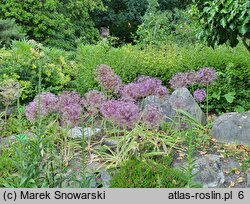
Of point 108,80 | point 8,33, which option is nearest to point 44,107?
point 108,80

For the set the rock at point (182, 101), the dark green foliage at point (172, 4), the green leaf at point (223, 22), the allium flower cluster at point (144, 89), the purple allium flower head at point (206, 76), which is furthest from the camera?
the dark green foliage at point (172, 4)

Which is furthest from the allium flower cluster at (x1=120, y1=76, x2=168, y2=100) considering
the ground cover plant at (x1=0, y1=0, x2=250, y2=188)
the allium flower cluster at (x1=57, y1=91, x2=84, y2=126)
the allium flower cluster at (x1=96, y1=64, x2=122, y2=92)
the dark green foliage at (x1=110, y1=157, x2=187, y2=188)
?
Answer: the dark green foliage at (x1=110, y1=157, x2=187, y2=188)

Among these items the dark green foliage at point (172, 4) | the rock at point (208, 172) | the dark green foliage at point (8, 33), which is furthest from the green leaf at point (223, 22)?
the dark green foliage at point (172, 4)

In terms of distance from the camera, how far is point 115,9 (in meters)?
19.0

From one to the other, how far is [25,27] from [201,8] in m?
7.15

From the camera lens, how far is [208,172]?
4395 mm

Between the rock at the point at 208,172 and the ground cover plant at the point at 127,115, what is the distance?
13 millimetres

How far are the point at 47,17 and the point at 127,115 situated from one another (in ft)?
28.8

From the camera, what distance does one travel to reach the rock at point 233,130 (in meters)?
5.23

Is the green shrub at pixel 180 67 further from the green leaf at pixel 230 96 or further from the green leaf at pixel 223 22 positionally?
the green leaf at pixel 223 22

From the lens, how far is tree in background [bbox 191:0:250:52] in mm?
5051
